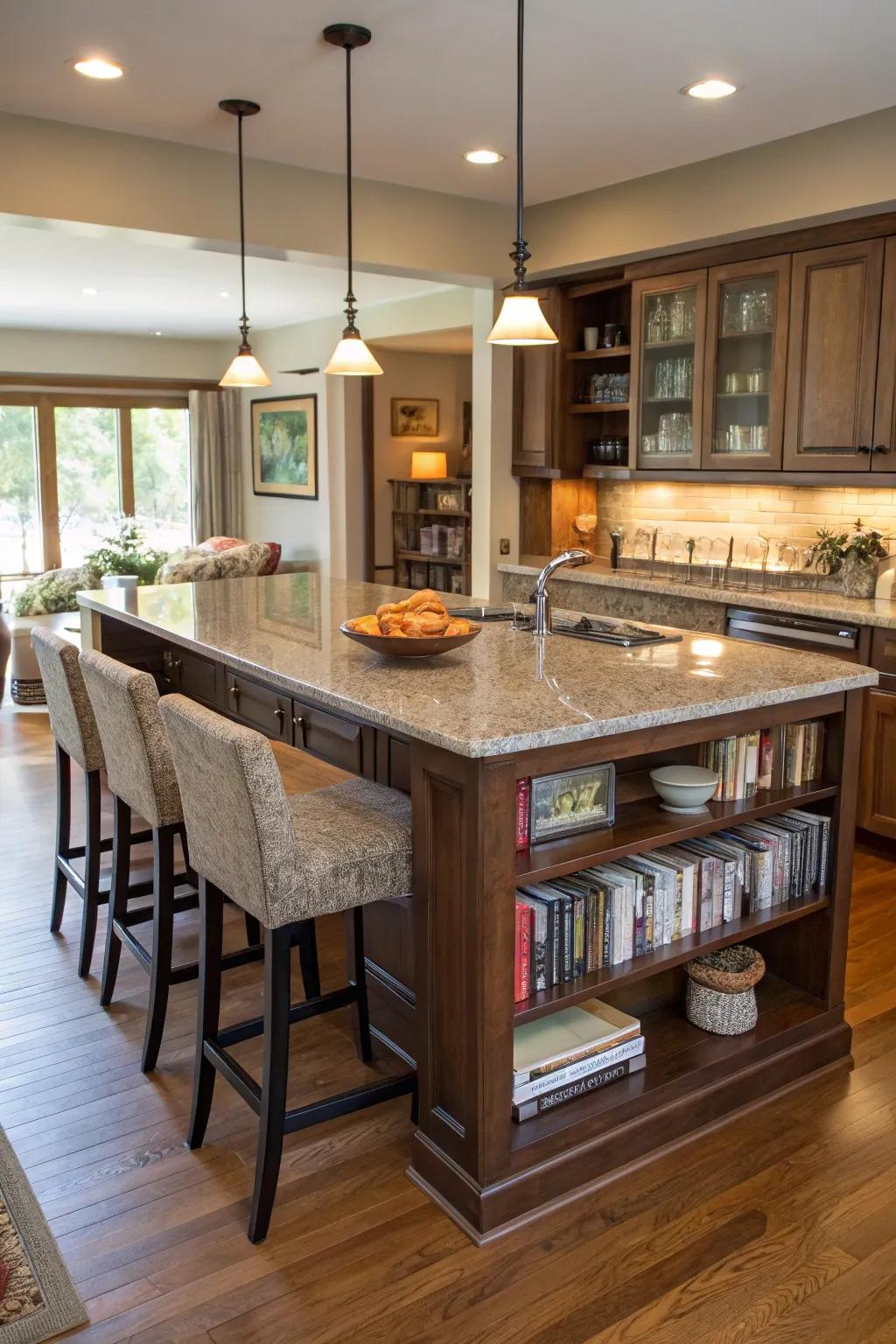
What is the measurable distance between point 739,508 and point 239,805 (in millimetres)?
3903

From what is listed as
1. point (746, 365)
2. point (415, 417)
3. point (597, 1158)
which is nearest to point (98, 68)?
point (746, 365)

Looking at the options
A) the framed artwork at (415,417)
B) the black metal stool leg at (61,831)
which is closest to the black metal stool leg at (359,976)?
the black metal stool leg at (61,831)

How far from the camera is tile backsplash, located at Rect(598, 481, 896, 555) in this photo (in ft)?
15.8

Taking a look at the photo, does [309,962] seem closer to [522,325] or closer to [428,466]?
[522,325]

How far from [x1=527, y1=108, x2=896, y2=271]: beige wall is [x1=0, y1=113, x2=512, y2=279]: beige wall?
38cm

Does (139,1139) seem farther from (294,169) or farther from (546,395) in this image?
(546,395)

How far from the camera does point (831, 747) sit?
105 inches

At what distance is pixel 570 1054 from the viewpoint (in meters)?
2.31

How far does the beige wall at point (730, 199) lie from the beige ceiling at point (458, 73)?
3.5 inches

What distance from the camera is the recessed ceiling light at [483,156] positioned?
4.46 metres

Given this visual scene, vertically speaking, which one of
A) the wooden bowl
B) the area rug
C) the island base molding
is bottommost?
the area rug

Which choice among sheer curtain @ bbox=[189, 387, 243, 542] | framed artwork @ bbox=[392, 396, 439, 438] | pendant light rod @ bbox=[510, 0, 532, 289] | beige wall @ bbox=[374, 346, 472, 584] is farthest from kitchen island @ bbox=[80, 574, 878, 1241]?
sheer curtain @ bbox=[189, 387, 243, 542]

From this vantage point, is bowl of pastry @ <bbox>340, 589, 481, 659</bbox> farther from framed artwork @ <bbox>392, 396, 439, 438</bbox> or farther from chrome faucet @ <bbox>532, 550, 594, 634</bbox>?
framed artwork @ <bbox>392, 396, 439, 438</bbox>

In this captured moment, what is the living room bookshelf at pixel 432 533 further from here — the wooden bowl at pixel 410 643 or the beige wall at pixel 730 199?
the wooden bowl at pixel 410 643
